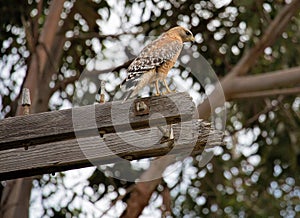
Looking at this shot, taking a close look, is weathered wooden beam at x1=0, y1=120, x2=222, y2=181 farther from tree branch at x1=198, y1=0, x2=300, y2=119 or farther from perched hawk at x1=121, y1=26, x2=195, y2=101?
tree branch at x1=198, y1=0, x2=300, y2=119

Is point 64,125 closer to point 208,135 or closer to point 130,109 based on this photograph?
point 130,109

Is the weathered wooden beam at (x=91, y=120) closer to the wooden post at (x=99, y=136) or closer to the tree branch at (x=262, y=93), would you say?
the wooden post at (x=99, y=136)

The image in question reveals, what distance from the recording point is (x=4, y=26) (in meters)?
9.24

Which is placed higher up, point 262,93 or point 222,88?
point 222,88

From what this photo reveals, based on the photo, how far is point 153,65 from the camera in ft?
13.9

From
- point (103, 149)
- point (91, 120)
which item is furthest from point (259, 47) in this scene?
point (91, 120)

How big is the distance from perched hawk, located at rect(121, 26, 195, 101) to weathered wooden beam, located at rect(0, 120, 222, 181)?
0.33 metres

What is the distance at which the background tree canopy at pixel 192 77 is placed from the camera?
866cm

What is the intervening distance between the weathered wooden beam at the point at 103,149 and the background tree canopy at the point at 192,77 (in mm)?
4846

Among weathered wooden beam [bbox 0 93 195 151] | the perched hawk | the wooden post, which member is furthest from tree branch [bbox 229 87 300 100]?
weathered wooden beam [bbox 0 93 195 151]

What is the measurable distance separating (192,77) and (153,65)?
4.77 metres

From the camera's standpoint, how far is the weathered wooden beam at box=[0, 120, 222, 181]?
329 cm

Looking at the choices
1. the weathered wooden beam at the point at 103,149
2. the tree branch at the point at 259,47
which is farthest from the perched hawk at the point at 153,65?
the tree branch at the point at 259,47

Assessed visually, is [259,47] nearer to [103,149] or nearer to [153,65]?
[153,65]
